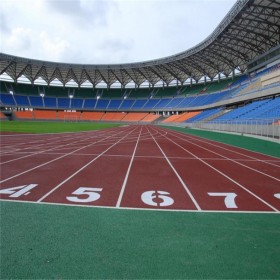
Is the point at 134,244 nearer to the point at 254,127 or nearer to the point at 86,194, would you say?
the point at 86,194

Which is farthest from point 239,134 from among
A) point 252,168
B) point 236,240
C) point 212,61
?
point 212,61

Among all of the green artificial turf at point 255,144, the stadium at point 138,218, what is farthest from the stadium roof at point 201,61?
the stadium at point 138,218

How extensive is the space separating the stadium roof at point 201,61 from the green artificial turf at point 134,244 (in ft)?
108

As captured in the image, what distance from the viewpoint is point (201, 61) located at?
59.2m

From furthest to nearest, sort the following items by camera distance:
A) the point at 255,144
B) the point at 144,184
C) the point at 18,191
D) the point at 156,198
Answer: the point at 255,144, the point at 144,184, the point at 18,191, the point at 156,198

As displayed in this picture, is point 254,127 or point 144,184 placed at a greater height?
point 254,127

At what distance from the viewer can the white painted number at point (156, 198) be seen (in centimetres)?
555

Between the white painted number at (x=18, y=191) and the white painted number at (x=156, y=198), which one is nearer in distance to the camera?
the white painted number at (x=156, y=198)

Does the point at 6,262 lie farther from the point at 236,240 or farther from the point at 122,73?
the point at 122,73

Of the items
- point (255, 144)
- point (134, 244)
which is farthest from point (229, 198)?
point (255, 144)

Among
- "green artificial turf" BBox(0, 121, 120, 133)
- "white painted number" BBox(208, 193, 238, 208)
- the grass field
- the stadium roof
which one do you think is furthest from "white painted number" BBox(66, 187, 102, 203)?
the stadium roof

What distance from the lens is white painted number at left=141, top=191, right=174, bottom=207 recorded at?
5.55 metres

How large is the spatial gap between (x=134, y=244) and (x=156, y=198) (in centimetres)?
230

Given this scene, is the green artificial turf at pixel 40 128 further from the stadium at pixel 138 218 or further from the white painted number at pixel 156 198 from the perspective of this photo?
the white painted number at pixel 156 198
